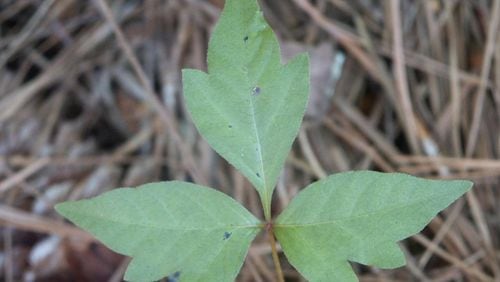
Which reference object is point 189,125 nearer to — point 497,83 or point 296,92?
point 296,92

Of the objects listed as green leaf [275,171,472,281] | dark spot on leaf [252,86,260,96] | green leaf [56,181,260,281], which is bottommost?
green leaf [275,171,472,281]

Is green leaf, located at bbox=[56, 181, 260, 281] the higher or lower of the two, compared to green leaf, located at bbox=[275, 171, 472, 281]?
higher

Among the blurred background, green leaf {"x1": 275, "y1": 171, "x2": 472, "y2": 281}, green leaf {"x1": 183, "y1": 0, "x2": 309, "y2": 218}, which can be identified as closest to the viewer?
green leaf {"x1": 275, "y1": 171, "x2": 472, "y2": 281}

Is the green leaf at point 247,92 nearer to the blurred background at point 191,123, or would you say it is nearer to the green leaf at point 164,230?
the green leaf at point 164,230

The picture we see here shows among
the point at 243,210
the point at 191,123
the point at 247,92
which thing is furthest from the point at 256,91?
the point at 191,123

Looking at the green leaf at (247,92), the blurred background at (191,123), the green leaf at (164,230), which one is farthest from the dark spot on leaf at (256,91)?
the blurred background at (191,123)

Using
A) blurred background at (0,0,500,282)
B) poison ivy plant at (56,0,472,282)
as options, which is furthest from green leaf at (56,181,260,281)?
blurred background at (0,0,500,282)

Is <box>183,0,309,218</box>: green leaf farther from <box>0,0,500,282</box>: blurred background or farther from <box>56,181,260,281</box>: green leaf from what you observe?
<box>0,0,500,282</box>: blurred background
